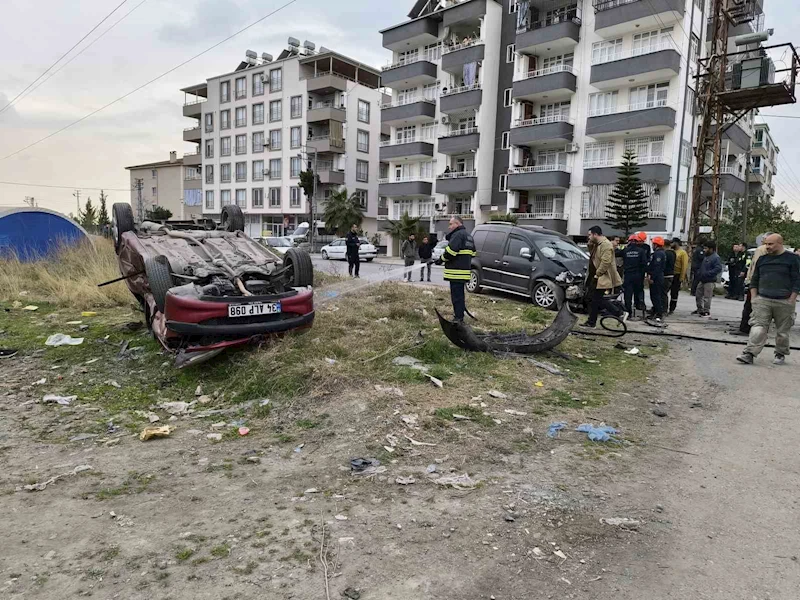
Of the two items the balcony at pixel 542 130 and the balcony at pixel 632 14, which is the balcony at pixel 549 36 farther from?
the balcony at pixel 542 130

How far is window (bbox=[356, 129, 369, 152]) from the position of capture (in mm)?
53316

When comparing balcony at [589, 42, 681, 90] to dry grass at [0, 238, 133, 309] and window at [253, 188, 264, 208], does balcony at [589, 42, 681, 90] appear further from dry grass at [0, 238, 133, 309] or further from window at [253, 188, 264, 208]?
window at [253, 188, 264, 208]

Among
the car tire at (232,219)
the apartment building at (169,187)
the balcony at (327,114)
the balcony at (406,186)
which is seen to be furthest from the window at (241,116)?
the car tire at (232,219)

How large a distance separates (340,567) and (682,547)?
1753mm

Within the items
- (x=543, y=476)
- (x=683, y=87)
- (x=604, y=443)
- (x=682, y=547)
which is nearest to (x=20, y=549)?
(x=543, y=476)

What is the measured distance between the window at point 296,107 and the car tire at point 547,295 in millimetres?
45938

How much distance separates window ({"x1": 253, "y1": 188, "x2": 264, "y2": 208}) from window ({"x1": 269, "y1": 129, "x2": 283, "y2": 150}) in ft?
15.2

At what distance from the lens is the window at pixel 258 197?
57.4m

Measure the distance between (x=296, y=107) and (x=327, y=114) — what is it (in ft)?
14.1

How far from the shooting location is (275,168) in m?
55.7

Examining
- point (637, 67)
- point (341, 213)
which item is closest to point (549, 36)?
point (637, 67)

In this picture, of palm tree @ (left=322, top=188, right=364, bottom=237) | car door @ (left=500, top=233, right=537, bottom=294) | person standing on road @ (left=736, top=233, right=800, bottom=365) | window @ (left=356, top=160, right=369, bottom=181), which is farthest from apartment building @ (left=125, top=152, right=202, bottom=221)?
person standing on road @ (left=736, top=233, right=800, bottom=365)

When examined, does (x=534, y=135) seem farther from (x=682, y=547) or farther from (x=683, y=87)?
(x=682, y=547)

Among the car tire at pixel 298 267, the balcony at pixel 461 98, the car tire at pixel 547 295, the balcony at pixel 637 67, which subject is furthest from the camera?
the balcony at pixel 461 98
